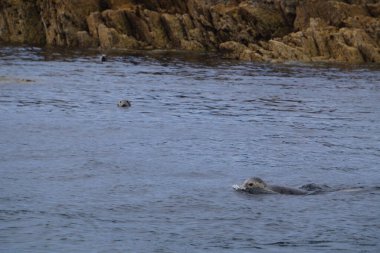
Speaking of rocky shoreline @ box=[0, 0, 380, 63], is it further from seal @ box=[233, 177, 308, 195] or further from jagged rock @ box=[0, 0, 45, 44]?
seal @ box=[233, 177, 308, 195]

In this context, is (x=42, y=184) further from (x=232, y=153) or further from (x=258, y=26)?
(x=258, y=26)

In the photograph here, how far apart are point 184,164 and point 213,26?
46.3m

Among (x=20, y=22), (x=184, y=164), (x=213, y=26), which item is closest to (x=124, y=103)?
(x=184, y=164)

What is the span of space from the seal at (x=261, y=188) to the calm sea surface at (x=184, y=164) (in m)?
0.25

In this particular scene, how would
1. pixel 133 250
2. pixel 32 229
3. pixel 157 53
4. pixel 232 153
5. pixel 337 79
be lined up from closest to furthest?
pixel 133 250, pixel 32 229, pixel 232 153, pixel 337 79, pixel 157 53

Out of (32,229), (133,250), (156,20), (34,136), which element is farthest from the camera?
(156,20)

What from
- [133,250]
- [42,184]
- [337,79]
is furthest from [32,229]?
[337,79]

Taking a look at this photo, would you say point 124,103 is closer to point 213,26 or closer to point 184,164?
point 184,164

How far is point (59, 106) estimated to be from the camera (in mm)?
32781

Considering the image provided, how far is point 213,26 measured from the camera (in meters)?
66.8

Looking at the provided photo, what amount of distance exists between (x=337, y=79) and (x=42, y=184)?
29.0 meters

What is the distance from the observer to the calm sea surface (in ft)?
48.1

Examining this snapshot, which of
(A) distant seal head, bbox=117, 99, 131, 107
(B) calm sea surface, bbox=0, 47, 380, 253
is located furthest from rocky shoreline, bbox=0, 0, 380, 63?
(A) distant seal head, bbox=117, 99, 131, 107

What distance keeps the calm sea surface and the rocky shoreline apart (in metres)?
12.8
